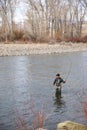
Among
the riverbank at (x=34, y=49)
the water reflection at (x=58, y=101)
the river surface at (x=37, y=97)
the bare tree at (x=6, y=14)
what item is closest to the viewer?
the river surface at (x=37, y=97)

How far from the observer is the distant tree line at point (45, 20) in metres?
70.8

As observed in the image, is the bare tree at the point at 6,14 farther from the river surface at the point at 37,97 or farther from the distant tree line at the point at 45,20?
the river surface at the point at 37,97

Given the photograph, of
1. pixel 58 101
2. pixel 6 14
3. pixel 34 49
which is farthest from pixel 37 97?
pixel 6 14

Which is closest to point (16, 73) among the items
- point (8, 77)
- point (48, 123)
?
point (8, 77)

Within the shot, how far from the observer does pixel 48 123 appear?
14.6m

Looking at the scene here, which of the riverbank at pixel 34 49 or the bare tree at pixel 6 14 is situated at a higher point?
the bare tree at pixel 6 14

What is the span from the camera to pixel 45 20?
75875 millimetres

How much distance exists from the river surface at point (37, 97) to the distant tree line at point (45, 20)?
1453 inches

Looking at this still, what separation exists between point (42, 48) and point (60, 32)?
22.8m

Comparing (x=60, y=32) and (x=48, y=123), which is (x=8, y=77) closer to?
(x=48, y=123)

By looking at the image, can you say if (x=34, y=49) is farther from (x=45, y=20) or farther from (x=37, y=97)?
(x=37, y=97)

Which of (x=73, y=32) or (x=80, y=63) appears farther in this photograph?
(x=73, y=32)

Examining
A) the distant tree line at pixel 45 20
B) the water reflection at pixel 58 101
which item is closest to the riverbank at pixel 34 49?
the distant tree line at pixel 45 20

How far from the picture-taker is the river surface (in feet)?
49.1
